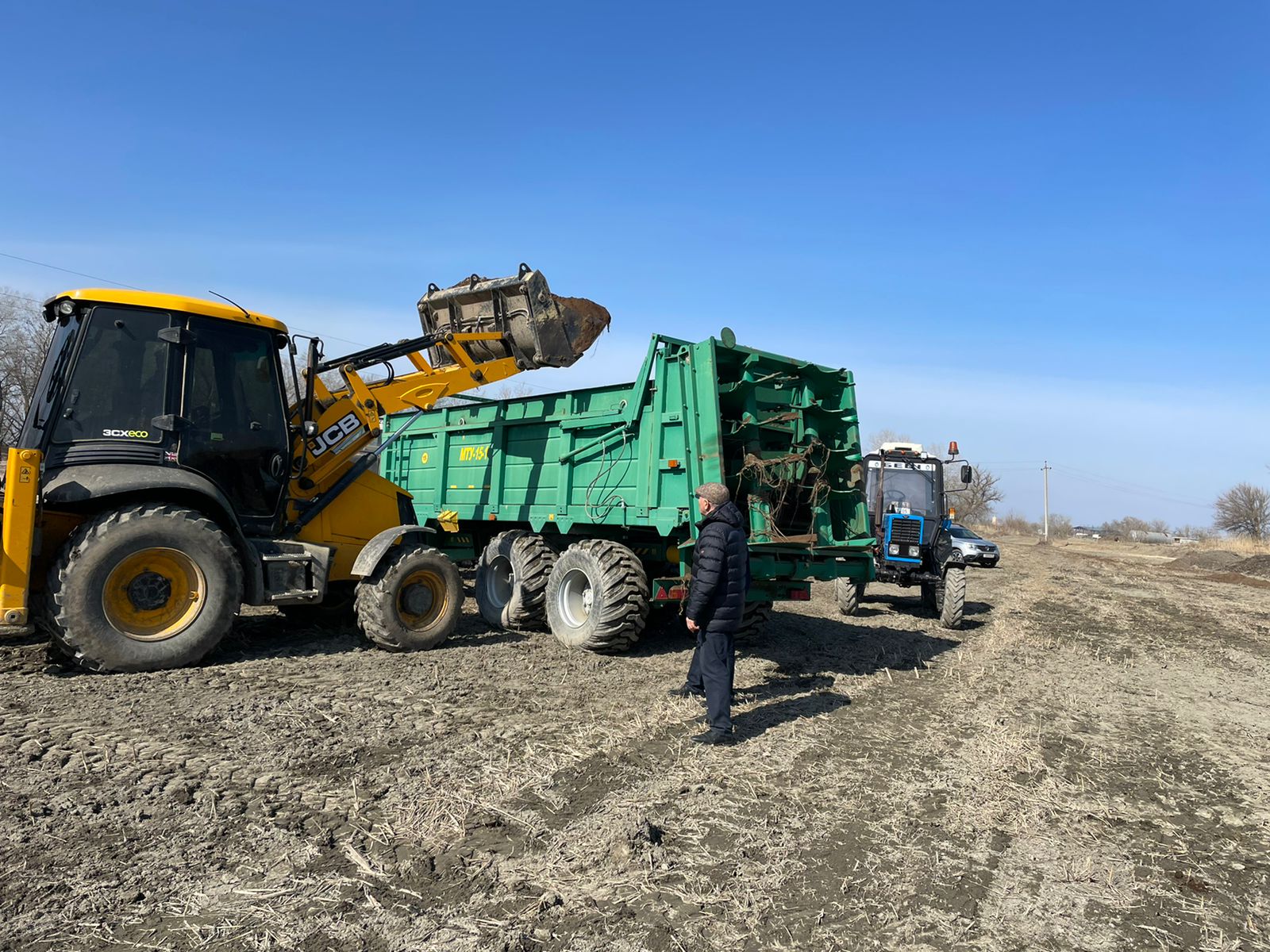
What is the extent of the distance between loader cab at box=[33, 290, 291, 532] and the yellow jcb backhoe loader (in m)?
0.01

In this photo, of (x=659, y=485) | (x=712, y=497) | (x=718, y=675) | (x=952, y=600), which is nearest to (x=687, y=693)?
(x=718, y=675)

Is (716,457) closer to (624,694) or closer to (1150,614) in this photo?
(624,694)

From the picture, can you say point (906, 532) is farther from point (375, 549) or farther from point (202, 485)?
point (202, 485)

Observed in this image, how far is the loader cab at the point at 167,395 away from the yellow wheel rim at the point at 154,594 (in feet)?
1.98

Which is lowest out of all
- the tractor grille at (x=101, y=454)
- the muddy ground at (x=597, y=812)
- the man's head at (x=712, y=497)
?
the muddy ground at (x=597, y=812)

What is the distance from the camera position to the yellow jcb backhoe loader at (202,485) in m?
5.86

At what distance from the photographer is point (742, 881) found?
135 inches

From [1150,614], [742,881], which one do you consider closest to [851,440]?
[742,881]

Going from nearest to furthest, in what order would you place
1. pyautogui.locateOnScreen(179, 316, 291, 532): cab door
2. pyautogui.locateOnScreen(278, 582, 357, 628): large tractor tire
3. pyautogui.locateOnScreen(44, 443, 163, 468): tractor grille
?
1. pyautogui.locateOnScreen(44, 443, 163, 468): tractor grille
2. pyautogui.locateOnScreen(179, 316, 291, 532): cab door
3. pyautogui.locateOnScreen(278, 582, 357, 628): large tractor tire

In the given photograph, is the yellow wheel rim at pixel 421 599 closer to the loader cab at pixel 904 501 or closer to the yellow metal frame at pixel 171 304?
the yellow metal frame at pixel 171 304

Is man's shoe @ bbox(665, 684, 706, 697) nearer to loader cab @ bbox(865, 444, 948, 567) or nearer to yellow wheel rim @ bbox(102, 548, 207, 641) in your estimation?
yellow wheel rim @ bbox(102, 548, 207, 641)

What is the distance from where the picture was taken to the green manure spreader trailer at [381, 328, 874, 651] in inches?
304

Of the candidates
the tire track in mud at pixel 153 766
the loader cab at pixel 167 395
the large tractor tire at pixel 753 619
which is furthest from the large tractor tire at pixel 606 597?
the tire track in mud at pixel 153 766

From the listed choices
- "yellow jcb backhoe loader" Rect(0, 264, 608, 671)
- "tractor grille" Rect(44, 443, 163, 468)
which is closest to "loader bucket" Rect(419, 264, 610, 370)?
"yellow jcb backhoe loader" Rect(0, 264, 608, 671)
